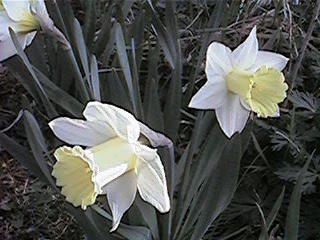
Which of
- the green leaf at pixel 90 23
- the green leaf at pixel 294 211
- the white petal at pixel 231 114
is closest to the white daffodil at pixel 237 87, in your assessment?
the white petal at pixel 231 114

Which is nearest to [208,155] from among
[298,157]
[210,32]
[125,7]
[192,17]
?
[210,32]

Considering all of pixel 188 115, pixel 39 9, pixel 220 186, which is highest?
pixel 39 9

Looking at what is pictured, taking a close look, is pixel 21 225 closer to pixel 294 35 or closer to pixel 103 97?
pixel 103 97

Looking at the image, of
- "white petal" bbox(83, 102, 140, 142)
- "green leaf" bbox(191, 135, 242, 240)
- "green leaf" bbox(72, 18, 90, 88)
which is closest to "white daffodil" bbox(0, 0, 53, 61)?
"green leaf" bbox(72, 18, 90, 88)

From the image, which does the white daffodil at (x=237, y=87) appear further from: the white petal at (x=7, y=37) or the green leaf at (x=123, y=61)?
the white petal at (x=7, y=37)

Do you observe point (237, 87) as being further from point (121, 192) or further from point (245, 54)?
point (121, 192)

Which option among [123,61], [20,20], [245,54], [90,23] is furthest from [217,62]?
[90,23]
